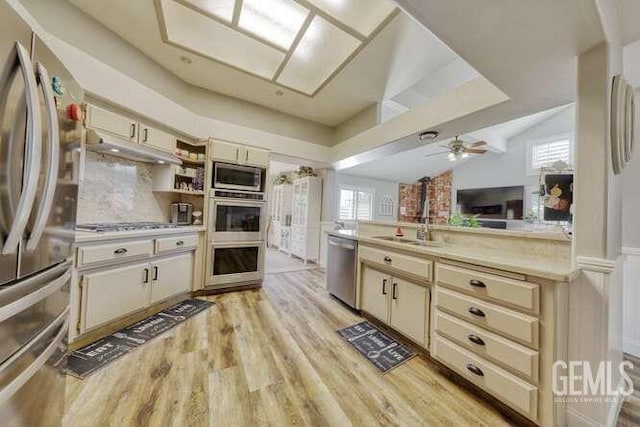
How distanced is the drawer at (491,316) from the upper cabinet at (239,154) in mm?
2808

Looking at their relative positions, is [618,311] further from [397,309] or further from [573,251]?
[397,309]

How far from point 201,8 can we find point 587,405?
3.68m

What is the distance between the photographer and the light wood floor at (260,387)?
A: 4.28 ft

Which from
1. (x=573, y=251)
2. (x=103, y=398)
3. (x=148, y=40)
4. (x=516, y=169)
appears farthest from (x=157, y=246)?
(x=516, y=169)

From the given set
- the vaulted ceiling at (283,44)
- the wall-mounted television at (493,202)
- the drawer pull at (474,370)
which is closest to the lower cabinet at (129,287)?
the vaulted ceiling at (283,44)

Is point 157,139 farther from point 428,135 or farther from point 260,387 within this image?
point 428,135

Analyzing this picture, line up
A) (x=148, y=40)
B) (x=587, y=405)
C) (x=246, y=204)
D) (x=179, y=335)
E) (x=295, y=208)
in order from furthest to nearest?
(x=295, y=208) → (x=246, y=204) → (x=148, y=40) → (x=179, y=335) → (x=587, y=405)

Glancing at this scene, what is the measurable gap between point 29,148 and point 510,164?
8253 millimetres

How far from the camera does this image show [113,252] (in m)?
2.01

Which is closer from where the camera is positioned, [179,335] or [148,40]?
[179,335]

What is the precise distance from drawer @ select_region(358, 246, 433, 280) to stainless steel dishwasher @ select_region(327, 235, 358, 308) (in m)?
0.18

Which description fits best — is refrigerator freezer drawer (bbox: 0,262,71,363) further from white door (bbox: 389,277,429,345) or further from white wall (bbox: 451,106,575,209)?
white wall (bbox: 451,106,575,209)

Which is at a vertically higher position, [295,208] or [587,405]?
[295,208]

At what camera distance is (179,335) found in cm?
211
